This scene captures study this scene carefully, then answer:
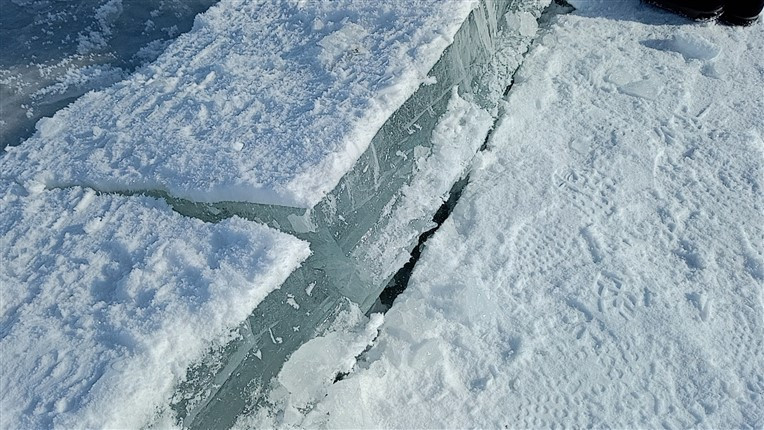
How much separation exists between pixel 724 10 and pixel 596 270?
170cm

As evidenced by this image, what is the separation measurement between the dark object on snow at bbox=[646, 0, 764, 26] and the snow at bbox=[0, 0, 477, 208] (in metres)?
1.21

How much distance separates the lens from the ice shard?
1.98 meters

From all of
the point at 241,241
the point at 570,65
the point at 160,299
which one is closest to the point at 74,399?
the point at 160,299

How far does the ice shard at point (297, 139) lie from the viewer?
1.98 metres

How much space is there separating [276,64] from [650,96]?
1579 mm

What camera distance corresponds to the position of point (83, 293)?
192 cm

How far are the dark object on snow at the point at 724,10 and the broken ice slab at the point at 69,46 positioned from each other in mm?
2473

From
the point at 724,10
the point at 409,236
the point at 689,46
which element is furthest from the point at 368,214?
the point at 724,10

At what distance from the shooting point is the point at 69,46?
11.1ft

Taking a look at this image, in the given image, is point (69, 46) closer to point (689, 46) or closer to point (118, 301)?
point (118, 301)

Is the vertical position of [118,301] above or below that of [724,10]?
below

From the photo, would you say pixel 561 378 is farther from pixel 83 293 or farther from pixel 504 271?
pixel 83 293

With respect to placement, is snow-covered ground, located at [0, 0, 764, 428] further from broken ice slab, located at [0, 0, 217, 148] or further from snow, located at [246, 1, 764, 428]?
broken ice slab, located at [0, 0, 217, 148]

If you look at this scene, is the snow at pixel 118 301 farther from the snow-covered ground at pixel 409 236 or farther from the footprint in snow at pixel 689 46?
the footprint in snow at pixel 689 46
